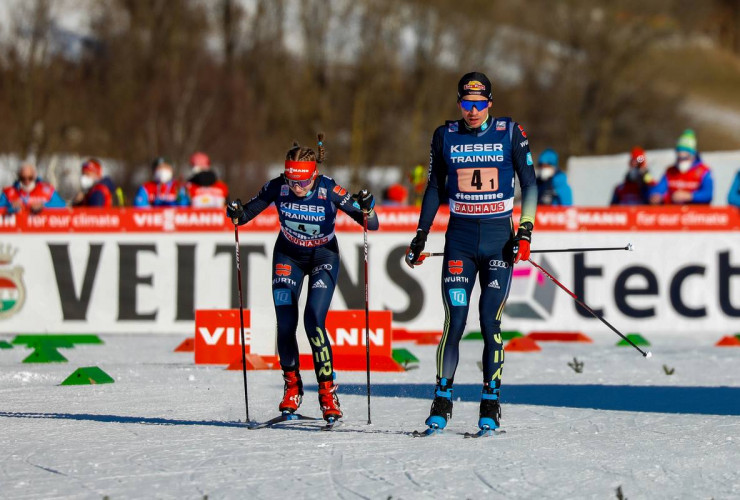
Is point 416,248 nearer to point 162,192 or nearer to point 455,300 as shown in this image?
point 455,300

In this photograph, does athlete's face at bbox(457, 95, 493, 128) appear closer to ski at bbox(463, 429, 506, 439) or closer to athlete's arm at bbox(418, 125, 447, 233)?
athlete's arm at bbox(418, 125, 447, 233)

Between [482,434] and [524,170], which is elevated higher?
[524,170]

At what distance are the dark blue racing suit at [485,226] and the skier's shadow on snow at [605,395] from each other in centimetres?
155

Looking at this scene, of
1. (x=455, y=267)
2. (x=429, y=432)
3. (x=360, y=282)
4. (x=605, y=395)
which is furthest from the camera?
(x=360, y=282)

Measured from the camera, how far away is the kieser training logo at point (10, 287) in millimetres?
15891

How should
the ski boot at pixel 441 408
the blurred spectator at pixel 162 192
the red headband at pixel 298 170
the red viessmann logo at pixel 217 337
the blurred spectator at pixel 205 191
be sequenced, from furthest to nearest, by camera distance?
the blurred spectator at pixel 162 192 < the blurred spectator at pixel 205 191 < the red viessmann logo at pixel 217 337 < the red headband at pixel 298 170 < the ski boot at pixel 441 408

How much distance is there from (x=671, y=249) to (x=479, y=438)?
8.81 meters

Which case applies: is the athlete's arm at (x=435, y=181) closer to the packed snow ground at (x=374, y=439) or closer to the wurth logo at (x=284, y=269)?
the wurth logo at (x=284, y=269)

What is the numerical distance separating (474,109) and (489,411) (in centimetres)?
183

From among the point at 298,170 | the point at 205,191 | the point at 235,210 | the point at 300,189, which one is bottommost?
the point at 235,210

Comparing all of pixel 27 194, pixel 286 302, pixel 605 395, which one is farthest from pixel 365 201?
pixel 27 194

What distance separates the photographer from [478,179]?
7.97 m

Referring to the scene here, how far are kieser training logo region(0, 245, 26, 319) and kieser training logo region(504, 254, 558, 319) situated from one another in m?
5.92

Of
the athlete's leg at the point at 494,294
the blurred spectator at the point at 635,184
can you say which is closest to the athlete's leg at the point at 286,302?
the athlete's leg at the point at 494,294
